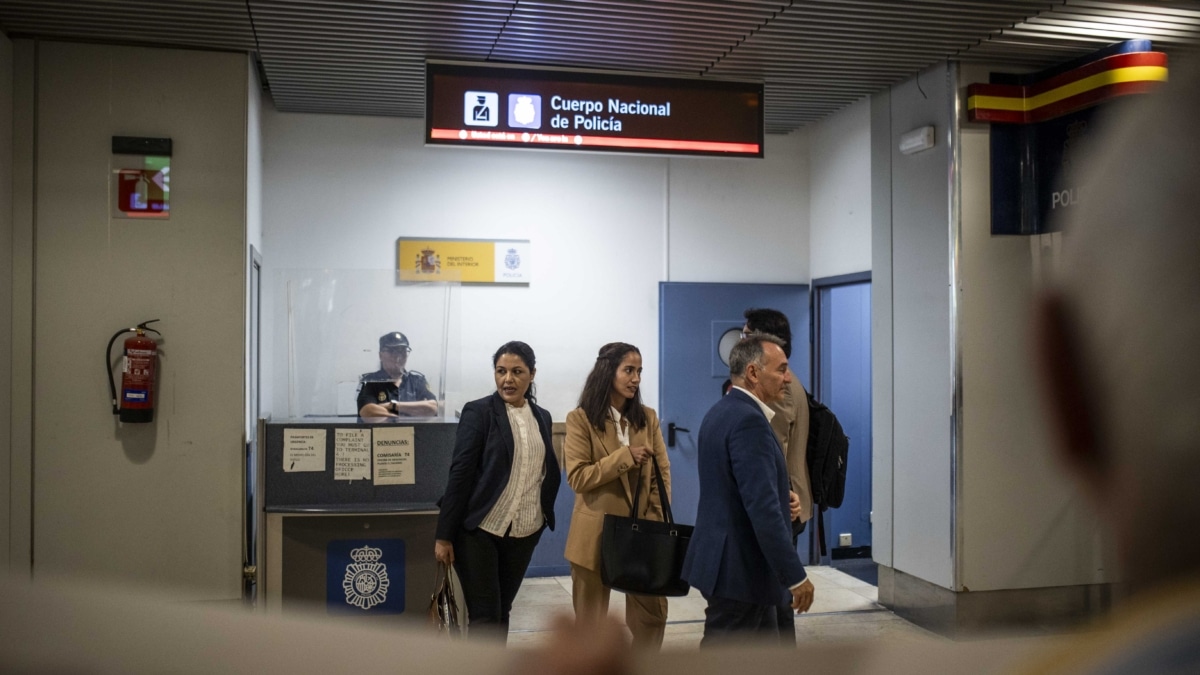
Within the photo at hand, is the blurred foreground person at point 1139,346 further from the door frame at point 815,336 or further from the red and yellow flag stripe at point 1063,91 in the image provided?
the door frame at point 815,336

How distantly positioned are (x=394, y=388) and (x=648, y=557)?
6.47 ft

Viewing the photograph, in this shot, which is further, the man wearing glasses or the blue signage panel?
the man wearing glasses

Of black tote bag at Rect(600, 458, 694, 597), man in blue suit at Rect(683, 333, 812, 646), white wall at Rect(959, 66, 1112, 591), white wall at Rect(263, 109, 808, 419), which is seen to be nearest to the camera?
man in blue suit at Rect(683, 333, 812, 646)

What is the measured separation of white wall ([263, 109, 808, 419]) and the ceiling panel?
1.06m

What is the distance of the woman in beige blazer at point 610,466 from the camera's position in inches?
160

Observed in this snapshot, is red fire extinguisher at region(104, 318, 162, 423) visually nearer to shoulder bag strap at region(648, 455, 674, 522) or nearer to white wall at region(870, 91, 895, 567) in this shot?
shoulder bag strap at region(648, 455, 674, 522)

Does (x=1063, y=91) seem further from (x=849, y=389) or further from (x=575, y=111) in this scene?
(x=849, y=389)

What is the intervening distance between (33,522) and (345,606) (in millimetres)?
1498

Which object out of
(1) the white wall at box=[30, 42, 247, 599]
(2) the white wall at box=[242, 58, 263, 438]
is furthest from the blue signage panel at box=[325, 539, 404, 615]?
(2) the white wall at box=[242, 58, 263, 438]

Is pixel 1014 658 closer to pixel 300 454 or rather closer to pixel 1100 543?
pixel 1100 543

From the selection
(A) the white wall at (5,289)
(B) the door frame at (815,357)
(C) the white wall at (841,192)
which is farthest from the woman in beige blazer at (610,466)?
(B) the door frame at (815,357)

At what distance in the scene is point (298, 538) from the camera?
464 centimetres

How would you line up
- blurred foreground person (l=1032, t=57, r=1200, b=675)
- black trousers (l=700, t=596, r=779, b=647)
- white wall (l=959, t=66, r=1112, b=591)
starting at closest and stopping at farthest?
1. blurred foreground person (l=1032, t=57, r=1200, b=675)
2. black trousers (l=700, t=596, r=779, b=647)
3. white wall (l=959, t=66, r=1112, b=591)

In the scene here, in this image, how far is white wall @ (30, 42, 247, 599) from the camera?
4.70 meters
